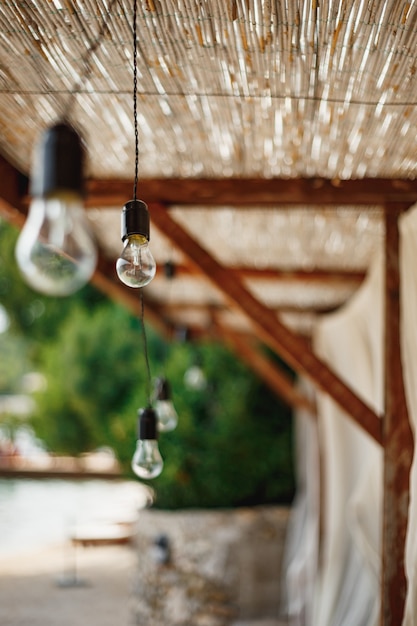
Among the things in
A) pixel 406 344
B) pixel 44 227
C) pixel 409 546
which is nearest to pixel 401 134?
pixel 406 344

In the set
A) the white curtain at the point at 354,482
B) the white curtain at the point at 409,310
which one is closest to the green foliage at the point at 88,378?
the white curtain at the point at 354,482

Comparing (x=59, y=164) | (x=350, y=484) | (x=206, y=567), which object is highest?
(x=59, y=164)

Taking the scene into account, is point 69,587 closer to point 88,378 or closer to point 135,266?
point 88,378

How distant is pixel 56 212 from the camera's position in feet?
3.82

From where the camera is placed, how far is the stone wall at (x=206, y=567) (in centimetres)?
623

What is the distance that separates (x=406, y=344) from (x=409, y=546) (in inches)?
32.3

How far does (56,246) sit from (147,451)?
1467 millimetres

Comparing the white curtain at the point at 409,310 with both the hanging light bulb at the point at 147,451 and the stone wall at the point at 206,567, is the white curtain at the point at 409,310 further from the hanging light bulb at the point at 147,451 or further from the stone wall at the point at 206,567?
the stone wall at the point at 206,567

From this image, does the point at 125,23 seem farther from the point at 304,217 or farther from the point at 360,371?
the point at 360,371

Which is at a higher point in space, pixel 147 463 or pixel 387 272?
pixel 387 272

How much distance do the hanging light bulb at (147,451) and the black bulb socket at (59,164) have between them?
4.78ft

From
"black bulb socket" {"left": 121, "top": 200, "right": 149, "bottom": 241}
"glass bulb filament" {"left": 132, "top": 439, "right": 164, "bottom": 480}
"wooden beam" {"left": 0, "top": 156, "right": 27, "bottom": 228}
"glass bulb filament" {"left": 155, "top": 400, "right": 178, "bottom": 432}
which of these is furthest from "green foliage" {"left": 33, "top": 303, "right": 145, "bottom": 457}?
"black bulb socket" {"left": 121, "top": 200, "right": 149, "bottom": 241}

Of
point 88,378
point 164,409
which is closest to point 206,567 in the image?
point 164,409

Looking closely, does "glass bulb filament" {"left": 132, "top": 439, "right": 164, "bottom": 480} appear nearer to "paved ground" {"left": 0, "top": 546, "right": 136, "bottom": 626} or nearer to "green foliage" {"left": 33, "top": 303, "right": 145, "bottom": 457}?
"paved ground" {"left": 0, "top": 546, "right": 136, "bottom": 626}
